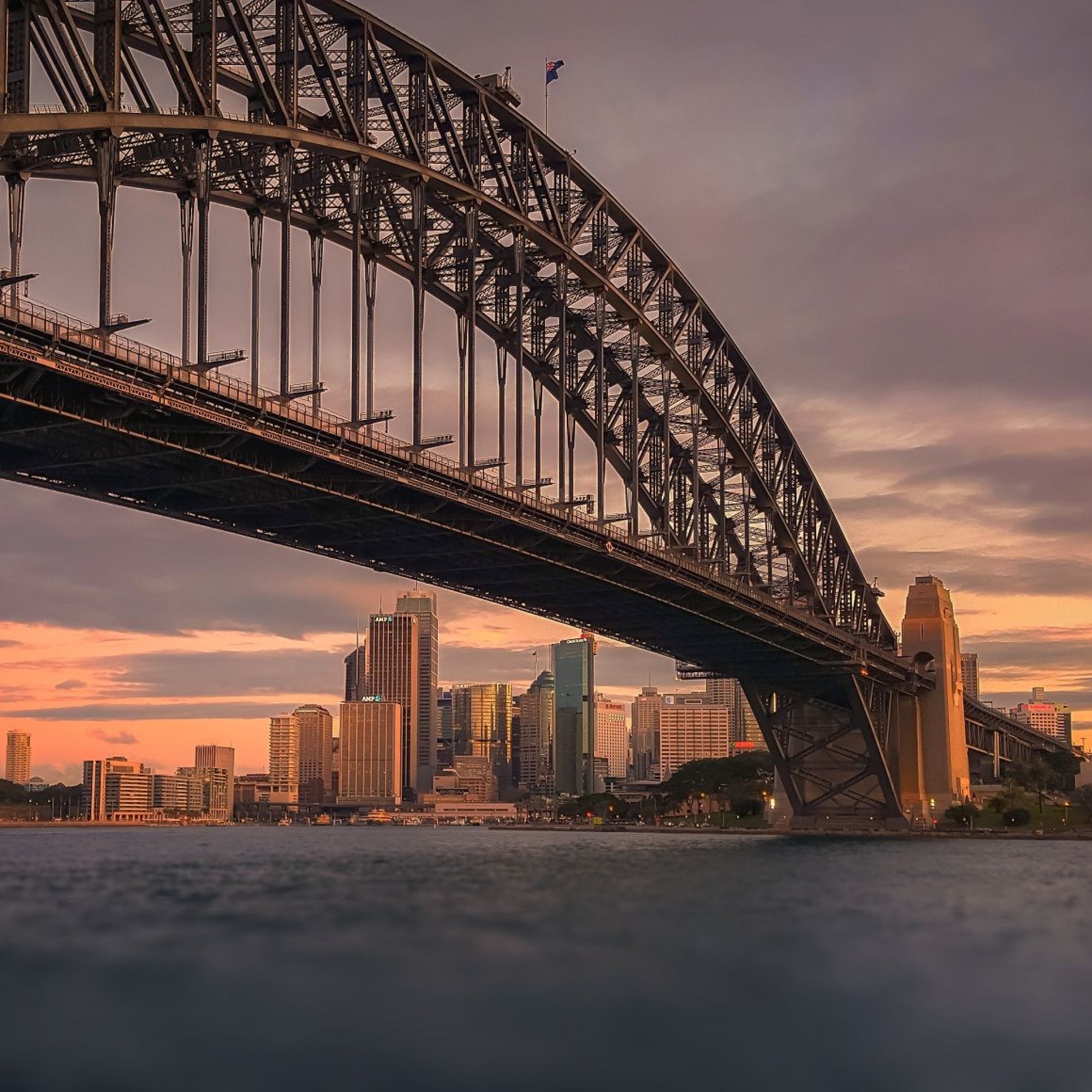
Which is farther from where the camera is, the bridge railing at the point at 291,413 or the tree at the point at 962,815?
the tree at the point at 962,815

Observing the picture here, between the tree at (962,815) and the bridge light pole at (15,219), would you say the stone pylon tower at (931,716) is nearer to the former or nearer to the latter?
the tree at (962,815)

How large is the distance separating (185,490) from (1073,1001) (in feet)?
129

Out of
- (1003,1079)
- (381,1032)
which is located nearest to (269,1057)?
(381,1032)

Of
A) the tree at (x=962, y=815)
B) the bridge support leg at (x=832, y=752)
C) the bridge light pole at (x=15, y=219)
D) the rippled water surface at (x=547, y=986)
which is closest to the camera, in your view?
the rippled water surface at (x=547, y=986)

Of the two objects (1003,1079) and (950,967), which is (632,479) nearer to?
(950,967)

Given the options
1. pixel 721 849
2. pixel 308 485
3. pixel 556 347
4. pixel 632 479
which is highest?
pixel 556 347

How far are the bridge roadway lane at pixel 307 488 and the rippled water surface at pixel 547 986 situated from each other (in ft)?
50.0

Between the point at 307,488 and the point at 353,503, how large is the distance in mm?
3849

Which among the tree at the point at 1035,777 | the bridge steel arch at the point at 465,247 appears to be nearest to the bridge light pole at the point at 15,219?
the bridge steel arch at the point at 465,247

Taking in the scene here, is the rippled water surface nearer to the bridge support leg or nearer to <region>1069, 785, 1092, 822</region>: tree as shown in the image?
the bridge support leg

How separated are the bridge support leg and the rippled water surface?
61.4 meters

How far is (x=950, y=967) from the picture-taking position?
3959 cm

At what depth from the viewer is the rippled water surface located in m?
26.9

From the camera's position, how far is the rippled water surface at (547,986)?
26.9 meters
